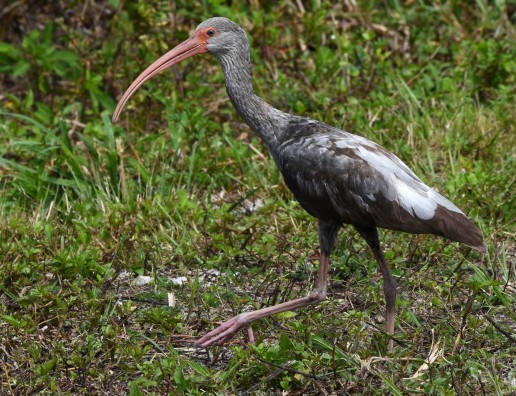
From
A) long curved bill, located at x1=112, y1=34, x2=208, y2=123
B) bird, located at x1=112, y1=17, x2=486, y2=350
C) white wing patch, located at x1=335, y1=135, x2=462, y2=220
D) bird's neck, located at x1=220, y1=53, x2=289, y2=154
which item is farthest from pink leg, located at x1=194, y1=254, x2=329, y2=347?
long curved bill, located at x1=112, y1=34, x2=208, y2=123

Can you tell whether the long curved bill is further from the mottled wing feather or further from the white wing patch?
the white wing patch

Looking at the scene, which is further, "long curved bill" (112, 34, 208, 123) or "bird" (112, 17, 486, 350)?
"long curved bill" (112, 34, 208, 123)

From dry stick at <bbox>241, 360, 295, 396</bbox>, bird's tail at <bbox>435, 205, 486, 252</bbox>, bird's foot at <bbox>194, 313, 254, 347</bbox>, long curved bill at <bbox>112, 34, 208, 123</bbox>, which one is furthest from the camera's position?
long curved bill at <bbox>112, 34, 208, 123</bbox>

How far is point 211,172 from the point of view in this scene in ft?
24.1

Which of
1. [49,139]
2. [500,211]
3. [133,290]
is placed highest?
[49,139]

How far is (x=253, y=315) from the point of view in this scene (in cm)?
523

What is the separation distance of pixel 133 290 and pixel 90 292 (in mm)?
471

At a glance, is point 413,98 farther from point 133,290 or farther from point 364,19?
point 133,290

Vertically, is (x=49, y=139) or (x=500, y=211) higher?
(x=49, y=139)

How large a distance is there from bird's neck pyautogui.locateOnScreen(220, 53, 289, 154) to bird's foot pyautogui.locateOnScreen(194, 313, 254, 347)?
101cm

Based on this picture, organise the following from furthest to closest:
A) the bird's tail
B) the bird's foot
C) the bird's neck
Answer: the bird's neck → the bird's foot → the bird's tail

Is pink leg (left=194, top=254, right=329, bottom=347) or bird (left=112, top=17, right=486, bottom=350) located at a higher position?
bird (left=112, top=17, right=486, bottom=350)

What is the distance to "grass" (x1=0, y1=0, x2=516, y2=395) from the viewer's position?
16.1 feet

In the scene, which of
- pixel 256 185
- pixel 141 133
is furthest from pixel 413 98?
pixel 141 133
